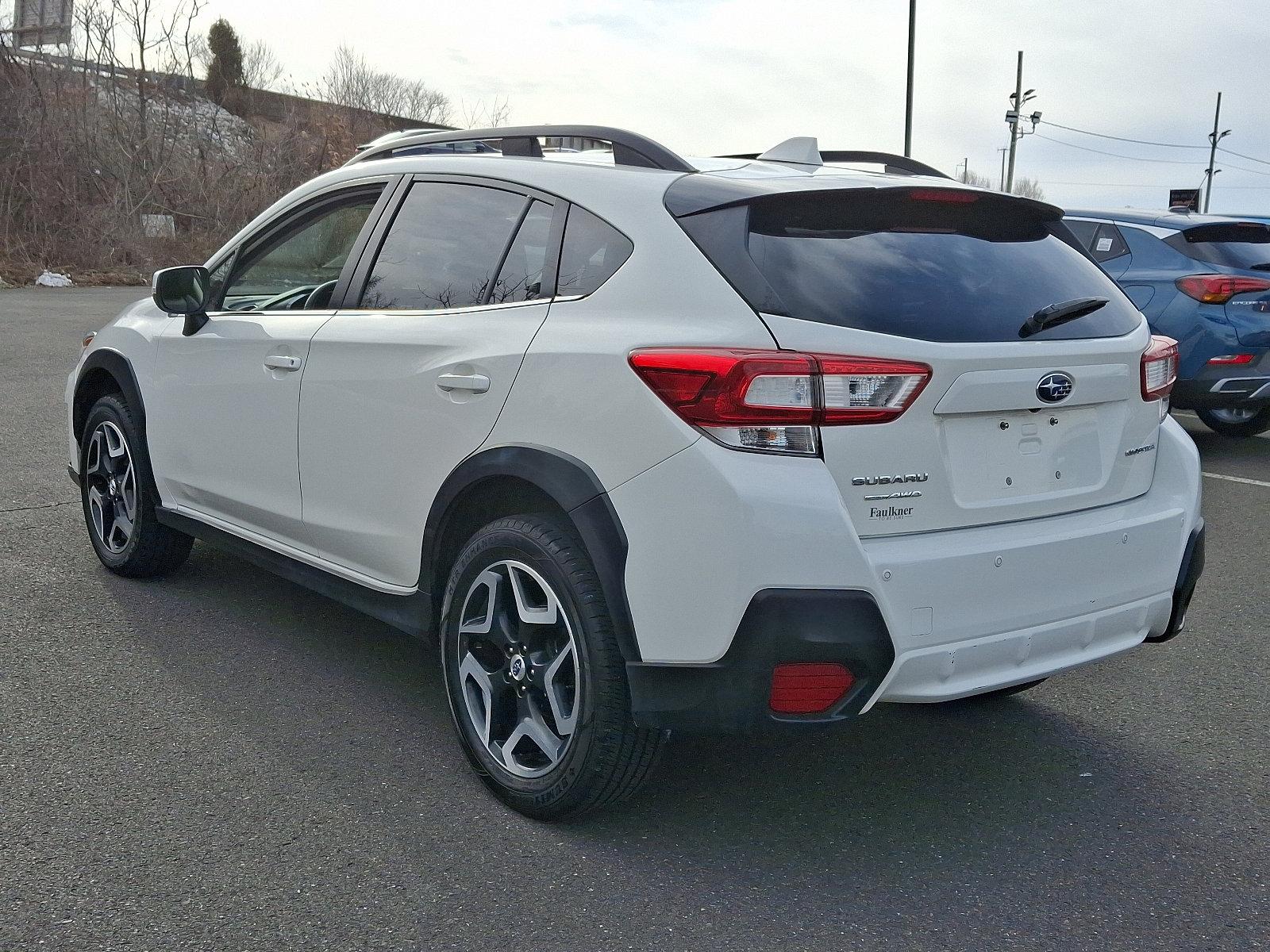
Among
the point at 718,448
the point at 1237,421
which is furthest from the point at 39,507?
the point at 1237,421

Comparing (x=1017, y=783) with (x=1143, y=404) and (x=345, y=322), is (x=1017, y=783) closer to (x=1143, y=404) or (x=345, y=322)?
(x=1143, y=404)

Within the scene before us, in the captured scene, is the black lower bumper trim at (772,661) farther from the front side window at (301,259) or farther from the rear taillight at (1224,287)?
the rear taillight at (1224,287)

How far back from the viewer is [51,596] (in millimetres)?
4867

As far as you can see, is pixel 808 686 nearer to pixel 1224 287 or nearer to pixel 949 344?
pixel 949 344

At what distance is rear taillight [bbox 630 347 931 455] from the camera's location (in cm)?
264

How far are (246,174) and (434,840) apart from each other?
35384 mm

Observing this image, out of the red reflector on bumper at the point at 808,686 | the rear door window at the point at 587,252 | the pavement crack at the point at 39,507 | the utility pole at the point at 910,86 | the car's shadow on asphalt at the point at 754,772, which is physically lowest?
the pavement crack at the point at 39,507

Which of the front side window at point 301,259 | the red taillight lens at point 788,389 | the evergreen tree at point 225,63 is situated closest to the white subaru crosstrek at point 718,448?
the red taillight lens at point 788,389

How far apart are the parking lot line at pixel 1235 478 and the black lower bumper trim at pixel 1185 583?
4847 millimetres

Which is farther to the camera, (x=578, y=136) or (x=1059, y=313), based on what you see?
(x=578, y=136)

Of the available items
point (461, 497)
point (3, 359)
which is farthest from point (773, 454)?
point (3, 359)

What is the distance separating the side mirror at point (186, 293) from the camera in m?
4.50

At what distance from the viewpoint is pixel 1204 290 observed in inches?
323

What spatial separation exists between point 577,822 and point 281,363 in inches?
72.1
